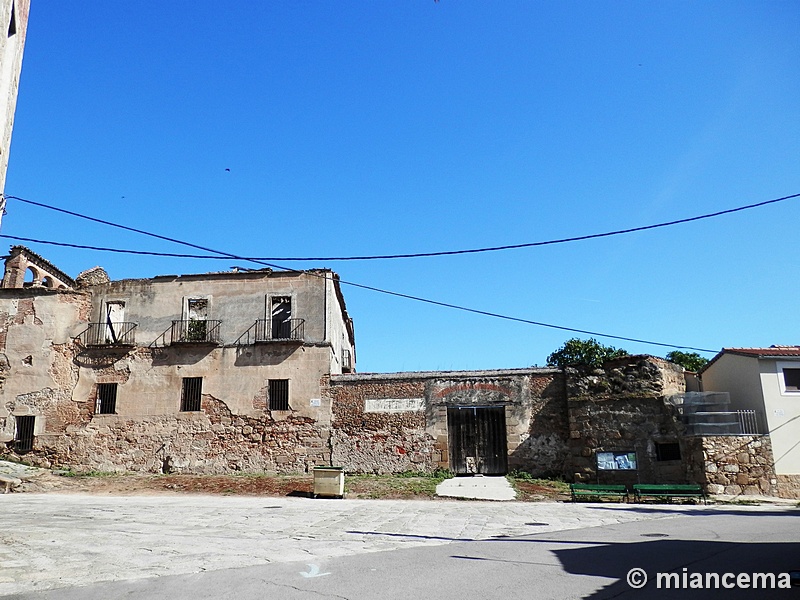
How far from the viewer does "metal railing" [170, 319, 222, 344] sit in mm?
23375

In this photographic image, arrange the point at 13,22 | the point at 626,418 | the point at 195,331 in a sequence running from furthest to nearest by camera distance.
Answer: the point at 195,331, the point at 626,418, the point at 13,22

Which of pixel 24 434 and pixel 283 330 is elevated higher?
pixel 283 330

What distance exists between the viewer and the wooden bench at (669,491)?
53.1 ft

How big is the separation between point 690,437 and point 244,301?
16.4 metres

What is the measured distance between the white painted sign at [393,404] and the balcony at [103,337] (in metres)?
9.60

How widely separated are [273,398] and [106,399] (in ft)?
21.5

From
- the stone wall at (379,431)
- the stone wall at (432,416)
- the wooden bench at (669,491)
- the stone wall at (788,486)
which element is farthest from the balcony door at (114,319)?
the stone wall at (788,486)

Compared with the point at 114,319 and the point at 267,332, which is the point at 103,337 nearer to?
the point at 114,319

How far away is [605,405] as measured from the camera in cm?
2011

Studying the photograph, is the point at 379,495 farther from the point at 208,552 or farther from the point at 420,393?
the point at 208,552

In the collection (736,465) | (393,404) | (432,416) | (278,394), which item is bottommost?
(736,465)

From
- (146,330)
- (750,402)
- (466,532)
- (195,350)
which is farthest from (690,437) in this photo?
(146,330)

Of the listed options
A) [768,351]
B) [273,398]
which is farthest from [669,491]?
[273,398]

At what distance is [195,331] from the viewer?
2378 centimetres
